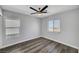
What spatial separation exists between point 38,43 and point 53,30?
469mm

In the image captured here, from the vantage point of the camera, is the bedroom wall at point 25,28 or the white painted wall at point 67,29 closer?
the bedroom wall at point 25,28

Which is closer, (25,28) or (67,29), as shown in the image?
(25,28)

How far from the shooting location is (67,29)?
221 cm

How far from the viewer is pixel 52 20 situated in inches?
55.1

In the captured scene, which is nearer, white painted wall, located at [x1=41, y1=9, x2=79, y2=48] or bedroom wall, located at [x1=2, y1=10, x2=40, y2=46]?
bedroom wall, located at [x1=2, y1=10, x2=40, y2=46]

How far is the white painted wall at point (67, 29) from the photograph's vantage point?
4.93ft

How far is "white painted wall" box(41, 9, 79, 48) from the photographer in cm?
150

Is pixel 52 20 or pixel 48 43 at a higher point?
pixel 52 20
